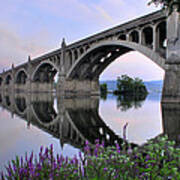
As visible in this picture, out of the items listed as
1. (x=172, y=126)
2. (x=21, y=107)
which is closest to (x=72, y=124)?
(x=172, y=126)

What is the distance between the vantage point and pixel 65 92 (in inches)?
1834

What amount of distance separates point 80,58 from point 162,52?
18.4 m

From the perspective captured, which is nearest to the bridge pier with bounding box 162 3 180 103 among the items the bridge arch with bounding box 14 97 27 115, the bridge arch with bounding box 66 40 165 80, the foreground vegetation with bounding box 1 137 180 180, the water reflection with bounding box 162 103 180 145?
the water reflection with bounding box 162 103 180 145

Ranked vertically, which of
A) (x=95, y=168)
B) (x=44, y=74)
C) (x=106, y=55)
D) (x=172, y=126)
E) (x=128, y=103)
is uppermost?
(x=106, y=55)

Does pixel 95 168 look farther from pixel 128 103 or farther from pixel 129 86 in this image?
pixel 129 86

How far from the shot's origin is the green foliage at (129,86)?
74.8m

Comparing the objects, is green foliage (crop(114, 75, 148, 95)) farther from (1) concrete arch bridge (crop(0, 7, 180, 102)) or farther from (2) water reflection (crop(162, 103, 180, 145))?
(2) water reflection (crop(162, 103, 180, 145))

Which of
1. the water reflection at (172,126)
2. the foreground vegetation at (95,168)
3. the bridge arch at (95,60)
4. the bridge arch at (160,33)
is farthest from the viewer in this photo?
the bridge arch at (95,60)

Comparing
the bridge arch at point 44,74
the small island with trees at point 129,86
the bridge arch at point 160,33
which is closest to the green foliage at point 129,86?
the small island with trees at point 129,86

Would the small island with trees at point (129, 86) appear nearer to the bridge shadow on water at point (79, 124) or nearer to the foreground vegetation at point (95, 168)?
the bridge shadow on water at point (79, 124)

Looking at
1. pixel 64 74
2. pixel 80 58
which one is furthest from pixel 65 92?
pixel 80 58

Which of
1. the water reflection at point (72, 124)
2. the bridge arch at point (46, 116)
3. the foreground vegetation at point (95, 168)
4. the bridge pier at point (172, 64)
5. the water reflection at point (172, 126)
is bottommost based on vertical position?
the bridge arch at point (46, 116)

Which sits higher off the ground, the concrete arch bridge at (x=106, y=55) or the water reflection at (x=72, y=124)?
the concrete arch bridge at (x=106, y=55)

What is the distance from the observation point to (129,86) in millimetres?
76375
